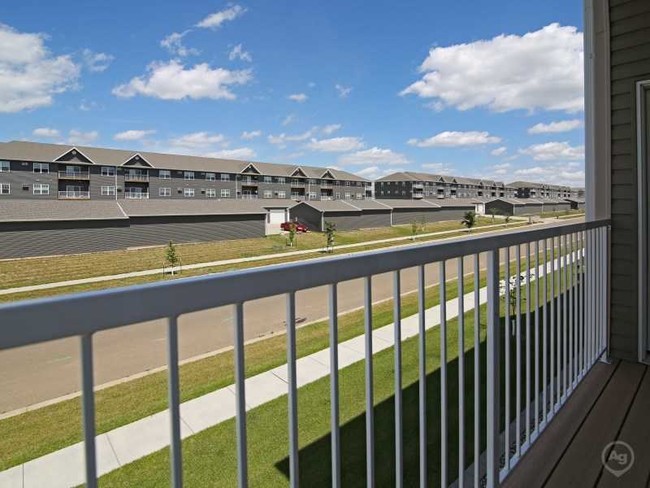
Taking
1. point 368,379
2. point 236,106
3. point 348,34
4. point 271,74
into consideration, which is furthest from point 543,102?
point 368,379

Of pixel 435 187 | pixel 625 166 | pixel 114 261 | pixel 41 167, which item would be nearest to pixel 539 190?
pixel 435 187

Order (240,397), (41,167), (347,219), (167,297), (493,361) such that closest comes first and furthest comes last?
(167,297) < (240,397) < (493,361) < (41,167) < (347,219)

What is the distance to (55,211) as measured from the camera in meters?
3.28

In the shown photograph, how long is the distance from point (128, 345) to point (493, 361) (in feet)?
3.50

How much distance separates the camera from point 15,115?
11.1 feet

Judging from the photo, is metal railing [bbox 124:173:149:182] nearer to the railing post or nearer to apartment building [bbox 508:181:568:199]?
the railing post

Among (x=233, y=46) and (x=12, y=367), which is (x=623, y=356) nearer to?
(x=12, y=367)

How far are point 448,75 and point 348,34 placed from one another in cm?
379

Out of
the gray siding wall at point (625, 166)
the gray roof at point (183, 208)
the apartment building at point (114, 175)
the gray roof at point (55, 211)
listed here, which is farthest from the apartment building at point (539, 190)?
the gray roof at point (55, 211)

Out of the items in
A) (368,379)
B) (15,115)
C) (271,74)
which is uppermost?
(271,74)

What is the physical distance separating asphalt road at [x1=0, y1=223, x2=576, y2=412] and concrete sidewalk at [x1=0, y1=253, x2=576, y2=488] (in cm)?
44

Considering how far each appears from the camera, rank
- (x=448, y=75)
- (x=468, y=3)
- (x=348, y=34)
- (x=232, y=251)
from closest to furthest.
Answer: (x=232, y=251)
(x=348, y=34)
(x=468, y=3)
(x=448, y=75)

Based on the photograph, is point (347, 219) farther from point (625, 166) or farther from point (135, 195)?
point (625, 166)

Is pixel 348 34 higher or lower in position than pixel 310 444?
higher
